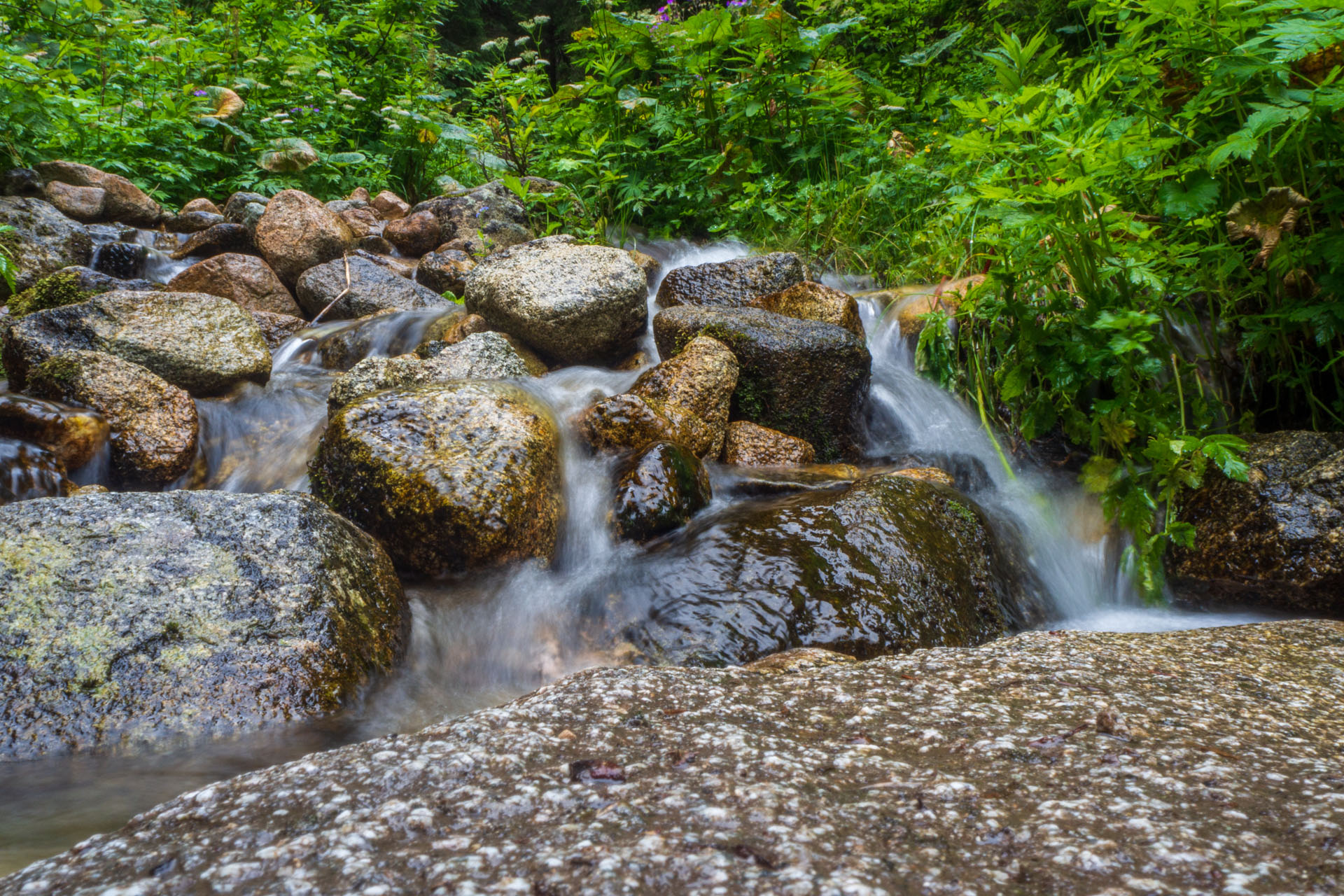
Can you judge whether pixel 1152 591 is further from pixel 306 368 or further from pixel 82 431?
pixel 306 368

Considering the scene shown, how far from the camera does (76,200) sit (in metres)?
7.86

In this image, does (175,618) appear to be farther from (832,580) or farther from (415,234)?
(415,234)

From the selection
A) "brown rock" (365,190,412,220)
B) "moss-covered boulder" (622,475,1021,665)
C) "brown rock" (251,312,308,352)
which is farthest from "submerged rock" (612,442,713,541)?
"brown rock" (365,190,412,220)

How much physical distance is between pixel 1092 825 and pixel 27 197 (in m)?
10.0

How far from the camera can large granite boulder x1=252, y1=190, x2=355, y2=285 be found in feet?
25.4

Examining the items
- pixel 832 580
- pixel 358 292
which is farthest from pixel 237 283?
pixel 832 580

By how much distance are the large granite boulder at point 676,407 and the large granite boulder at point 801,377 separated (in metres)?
0.18

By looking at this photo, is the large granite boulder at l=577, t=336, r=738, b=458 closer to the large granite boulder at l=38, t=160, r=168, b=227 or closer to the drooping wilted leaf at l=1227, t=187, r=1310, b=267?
the drooping wilted leaf at l=1227, t=187, r=1310, b=267

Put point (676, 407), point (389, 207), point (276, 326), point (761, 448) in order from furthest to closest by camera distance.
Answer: point (389, 207) < point (276, 326) < point (761, 448) < point (676, 407)

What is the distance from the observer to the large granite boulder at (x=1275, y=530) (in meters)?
3.17

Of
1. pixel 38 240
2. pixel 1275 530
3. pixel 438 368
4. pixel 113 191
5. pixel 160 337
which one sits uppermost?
pixel 113 191

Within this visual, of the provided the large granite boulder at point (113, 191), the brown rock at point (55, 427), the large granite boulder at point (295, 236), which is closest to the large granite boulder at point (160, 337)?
the brown rock at point (55, 427)

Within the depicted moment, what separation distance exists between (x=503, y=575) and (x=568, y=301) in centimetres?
273

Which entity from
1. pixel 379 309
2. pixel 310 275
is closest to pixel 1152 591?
pixel 379 309
